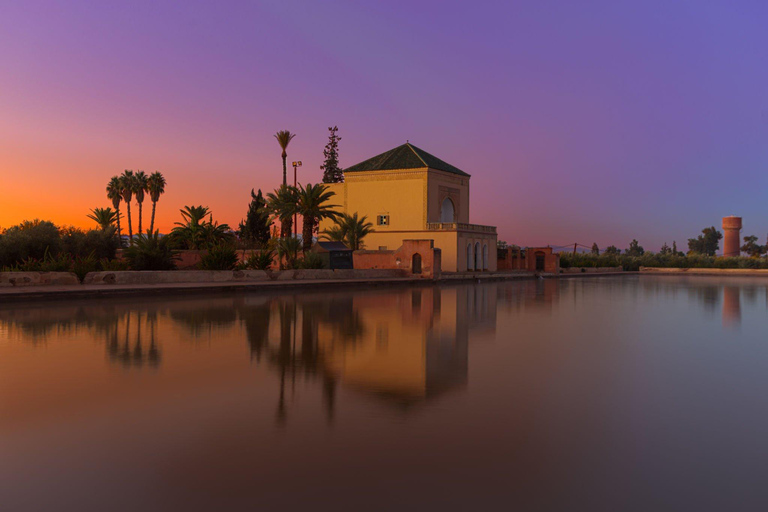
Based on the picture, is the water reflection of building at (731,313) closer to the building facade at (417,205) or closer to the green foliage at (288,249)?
the green foliage at (288,249)

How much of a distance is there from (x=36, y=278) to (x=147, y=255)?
193 inches

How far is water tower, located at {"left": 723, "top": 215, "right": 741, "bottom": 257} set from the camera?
258ft

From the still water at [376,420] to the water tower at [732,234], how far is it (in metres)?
79.8

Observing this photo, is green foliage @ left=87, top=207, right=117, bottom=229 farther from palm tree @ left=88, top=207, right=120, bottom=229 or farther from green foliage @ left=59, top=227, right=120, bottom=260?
green foliage @ left=59, top=227, right=120, bottom=260

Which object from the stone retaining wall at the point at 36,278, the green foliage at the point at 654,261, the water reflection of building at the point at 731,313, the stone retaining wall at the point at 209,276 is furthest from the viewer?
the green foliage at the point at 654,261

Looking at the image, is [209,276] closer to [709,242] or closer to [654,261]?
[654,261]

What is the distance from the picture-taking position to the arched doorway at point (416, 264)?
30794 millimetres

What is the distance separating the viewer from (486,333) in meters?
10.3

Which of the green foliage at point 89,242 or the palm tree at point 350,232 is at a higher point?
the palm tree at point 350,232

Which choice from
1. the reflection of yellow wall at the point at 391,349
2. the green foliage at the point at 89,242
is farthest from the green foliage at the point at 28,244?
the reflection of yellow wall at the point at 391,349

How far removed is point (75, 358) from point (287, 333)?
3.36 m

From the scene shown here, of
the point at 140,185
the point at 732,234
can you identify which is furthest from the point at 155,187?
the point at 732,234

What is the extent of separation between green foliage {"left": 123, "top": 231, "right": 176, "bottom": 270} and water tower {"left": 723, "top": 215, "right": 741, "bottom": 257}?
77353 millimetres

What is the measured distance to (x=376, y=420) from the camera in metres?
4.77
